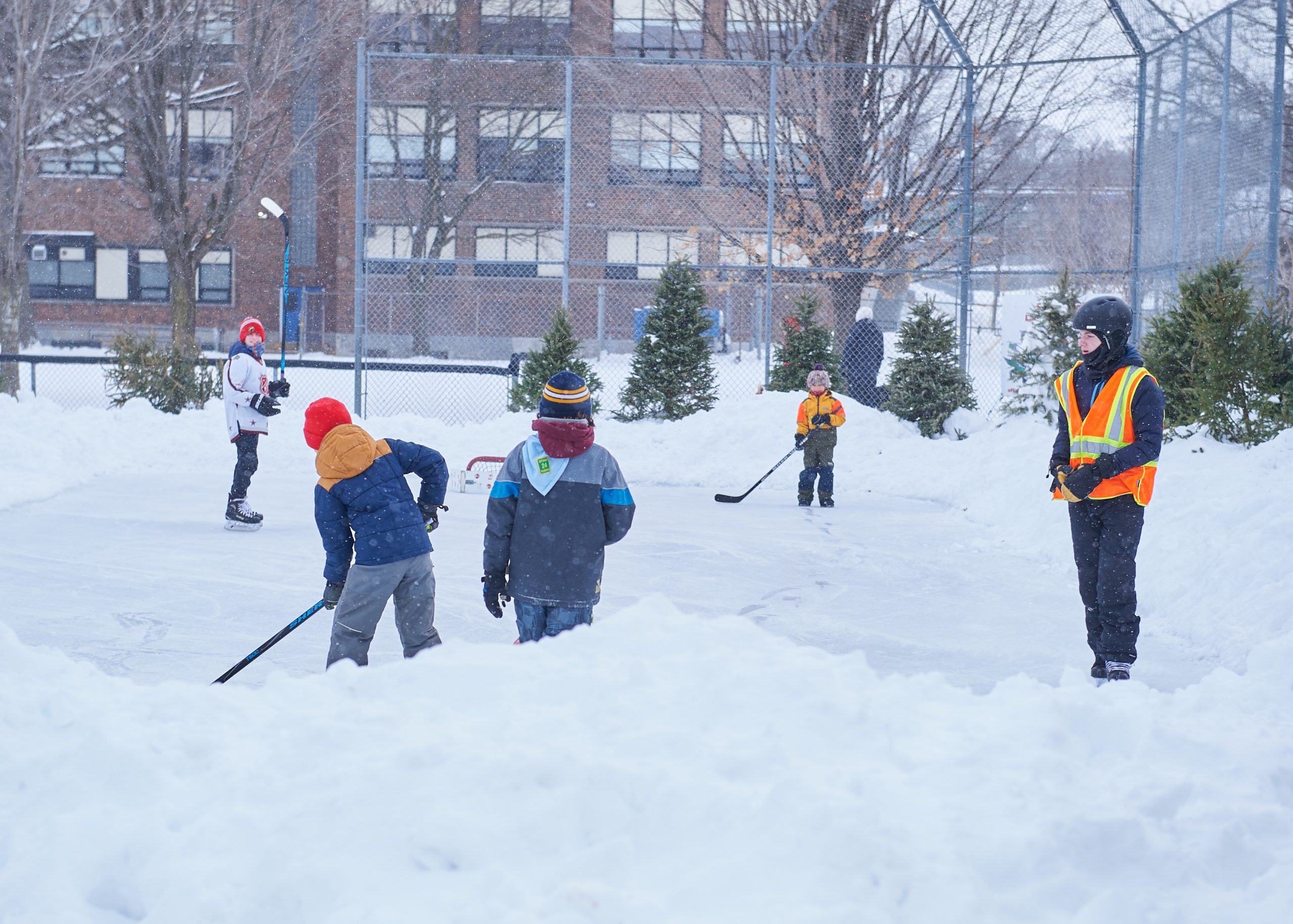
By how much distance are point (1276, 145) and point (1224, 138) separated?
3.39 ft

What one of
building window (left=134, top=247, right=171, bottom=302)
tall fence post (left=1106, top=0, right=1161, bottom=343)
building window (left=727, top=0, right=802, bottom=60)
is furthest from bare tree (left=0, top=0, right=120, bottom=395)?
building window (left=134, top=247, right=171, bottom=302)

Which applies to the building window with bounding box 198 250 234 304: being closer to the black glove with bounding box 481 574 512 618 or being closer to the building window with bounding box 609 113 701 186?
the building window with bounding box 609 113 701 186

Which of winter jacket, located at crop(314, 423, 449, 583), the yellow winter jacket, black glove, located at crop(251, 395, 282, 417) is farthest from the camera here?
the yellow winter jacket

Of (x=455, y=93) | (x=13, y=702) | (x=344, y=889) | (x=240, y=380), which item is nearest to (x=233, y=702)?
(x=13, y=702)

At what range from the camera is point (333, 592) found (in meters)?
4.77

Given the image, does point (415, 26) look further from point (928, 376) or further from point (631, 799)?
point (631, 799)

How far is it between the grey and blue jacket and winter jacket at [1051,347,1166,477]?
76.9 inches

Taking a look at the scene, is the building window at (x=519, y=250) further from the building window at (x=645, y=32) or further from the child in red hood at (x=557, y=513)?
the child in red hood at (x=557, y=513)

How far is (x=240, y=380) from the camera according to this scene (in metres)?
8.93

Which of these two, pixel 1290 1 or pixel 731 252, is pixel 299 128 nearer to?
pixel 731 252

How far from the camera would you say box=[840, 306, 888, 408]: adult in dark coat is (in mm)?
14812

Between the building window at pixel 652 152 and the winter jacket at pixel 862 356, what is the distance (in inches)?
402

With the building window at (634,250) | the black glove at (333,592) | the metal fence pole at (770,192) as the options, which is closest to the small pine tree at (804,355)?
the metal fence pole at (770,192)

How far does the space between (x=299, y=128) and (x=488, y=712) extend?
3565 centimetres
